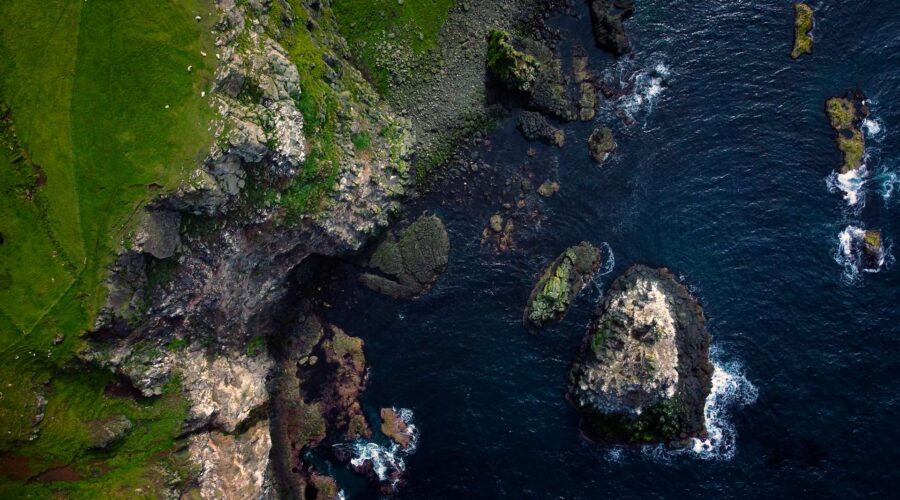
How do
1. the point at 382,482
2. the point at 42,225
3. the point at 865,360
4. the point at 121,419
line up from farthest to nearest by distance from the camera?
1. the point at 382,482
2. the point at 865,360
3. the point at 121,419
4. the point at 42,225

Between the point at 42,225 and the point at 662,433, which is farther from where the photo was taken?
the point at 662,433

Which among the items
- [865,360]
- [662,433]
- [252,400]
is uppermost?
[865,360]

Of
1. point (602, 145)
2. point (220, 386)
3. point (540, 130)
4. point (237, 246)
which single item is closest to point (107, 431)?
point (220, 386)

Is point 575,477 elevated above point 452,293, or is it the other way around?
point 452,293

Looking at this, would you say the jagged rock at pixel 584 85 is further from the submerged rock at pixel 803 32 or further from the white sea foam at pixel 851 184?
the white sea foam at pixel 851 184

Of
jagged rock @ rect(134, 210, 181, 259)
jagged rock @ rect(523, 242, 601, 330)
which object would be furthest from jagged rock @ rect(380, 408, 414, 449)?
jagged rock @ rect(134, 210, 181, 259)

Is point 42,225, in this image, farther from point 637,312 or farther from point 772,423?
point 772,423

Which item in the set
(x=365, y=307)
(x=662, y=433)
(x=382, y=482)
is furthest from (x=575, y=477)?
(x=365, y=307)
